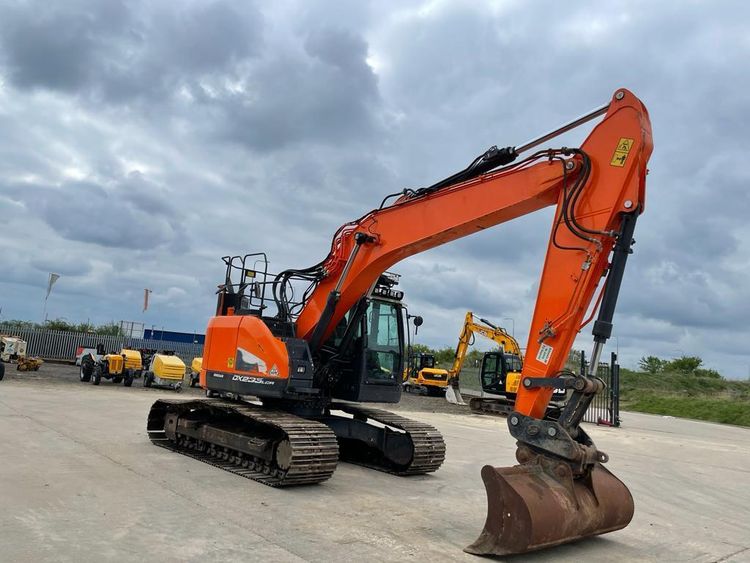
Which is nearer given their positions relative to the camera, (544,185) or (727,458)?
(544,185)

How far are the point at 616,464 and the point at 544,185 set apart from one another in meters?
8.47

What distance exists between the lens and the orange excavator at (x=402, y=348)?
5895mm

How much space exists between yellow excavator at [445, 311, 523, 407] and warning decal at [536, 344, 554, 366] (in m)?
20.3

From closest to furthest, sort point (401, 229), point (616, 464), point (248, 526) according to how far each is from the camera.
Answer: point (248, 526)
point (401, 229)
point (616, 464)

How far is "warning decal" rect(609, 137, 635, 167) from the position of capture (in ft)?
20.7

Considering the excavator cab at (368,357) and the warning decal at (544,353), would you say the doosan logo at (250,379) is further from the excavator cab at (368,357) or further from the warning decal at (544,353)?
the warning decal at (544,353)

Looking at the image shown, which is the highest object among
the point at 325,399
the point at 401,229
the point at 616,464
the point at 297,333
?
the point at 401,229

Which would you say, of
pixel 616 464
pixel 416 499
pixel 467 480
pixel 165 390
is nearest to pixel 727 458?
pixel 616 464

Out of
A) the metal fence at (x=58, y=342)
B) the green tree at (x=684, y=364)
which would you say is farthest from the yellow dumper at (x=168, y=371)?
the green tree at (x=684, y=364)

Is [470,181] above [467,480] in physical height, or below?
above

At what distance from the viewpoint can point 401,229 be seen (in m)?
8.60

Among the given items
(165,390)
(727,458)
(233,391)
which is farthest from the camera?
(165,390)

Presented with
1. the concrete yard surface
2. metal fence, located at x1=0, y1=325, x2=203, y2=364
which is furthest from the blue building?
the concrete yard surface

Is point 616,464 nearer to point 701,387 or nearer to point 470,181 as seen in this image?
point 470,181
